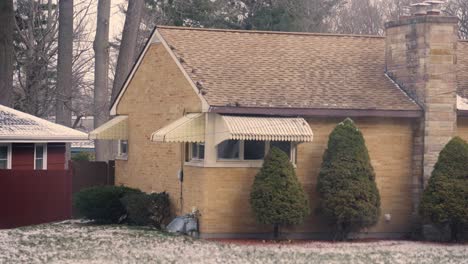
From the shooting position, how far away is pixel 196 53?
2709 cm

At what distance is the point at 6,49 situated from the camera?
3475 centimetres

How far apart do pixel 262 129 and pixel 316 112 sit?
1.58m

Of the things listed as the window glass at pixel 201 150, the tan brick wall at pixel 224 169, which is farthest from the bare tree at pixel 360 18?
the window glass at pixel 201 150

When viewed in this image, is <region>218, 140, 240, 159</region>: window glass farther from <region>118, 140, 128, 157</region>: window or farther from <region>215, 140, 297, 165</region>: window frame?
<region>118, 140, 128, 157</region>: window

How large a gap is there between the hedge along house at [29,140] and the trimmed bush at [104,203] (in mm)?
5713

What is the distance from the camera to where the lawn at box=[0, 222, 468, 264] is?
2127 cm

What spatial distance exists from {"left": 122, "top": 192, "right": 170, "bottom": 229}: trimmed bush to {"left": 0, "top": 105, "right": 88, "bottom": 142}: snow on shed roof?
7.73 metres

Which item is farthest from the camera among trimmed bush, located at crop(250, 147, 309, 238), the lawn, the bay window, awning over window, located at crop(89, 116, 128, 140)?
the bay window

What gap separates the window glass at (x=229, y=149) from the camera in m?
25.3

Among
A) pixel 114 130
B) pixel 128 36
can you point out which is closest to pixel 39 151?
pixel 128 36

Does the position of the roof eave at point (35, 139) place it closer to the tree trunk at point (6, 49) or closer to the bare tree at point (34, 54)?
the tree trunk at point (6, 49)

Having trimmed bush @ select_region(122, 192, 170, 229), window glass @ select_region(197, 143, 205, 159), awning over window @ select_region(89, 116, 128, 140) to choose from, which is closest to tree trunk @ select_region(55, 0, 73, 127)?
awning over window @ select_region(89, 116, 128, 140)

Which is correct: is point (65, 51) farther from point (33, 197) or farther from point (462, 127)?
point (462, 127)

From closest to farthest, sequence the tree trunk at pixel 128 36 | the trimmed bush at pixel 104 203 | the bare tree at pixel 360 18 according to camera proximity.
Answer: the trimmed bush at pixel 104 203
the tree trunk at pixel 128 36
the bare tree at pixel 360 18
